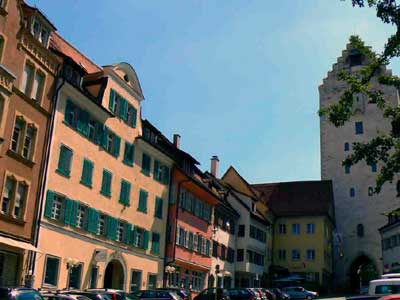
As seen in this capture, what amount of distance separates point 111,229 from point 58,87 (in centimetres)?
991

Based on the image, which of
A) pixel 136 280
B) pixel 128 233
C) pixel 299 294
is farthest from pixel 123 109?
pixel 299 294

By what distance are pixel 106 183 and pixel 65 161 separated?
14.8 feet

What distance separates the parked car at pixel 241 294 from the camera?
38.8 m

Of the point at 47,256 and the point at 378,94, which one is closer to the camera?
the point at 378,94

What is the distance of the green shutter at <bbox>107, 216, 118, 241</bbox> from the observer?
34.6m

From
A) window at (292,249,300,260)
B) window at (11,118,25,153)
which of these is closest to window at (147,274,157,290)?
window at (11,118,25,153)

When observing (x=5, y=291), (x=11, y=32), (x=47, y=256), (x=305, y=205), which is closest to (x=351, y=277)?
(x=305, y=205)

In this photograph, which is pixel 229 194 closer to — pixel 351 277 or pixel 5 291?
pixel 351 277

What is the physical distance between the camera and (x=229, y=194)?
203 feet

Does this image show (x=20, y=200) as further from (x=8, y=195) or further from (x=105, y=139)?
(x=105, y=139)

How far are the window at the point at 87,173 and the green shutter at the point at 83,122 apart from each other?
1.67 meters

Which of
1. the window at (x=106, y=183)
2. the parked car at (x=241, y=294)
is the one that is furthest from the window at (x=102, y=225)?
the parked car at (x=241, y=294)

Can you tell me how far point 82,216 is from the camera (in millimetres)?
32219

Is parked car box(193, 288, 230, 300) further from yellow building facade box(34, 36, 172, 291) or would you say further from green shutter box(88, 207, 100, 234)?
green shutter box(88, 207, 100, 234)
